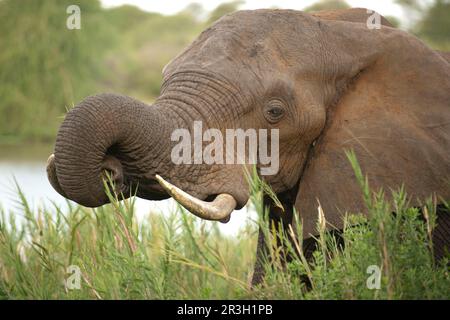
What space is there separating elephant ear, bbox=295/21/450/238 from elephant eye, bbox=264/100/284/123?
0.85ft

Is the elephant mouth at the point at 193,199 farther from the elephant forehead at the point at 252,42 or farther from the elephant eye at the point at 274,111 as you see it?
the elephant forehead at the point at 252,42

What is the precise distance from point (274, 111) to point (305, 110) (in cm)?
14

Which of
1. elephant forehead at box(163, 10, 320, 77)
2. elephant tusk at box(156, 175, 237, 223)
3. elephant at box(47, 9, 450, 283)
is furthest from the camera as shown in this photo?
elephant forehead at box(163, 10, 320, 77)

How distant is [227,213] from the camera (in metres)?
3.15

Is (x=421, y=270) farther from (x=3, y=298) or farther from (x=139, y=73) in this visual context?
(x=139, y=73)

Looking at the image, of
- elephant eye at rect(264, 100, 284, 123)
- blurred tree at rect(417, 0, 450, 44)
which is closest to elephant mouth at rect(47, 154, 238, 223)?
elephant eye at rect(264, 100, 284, 123)

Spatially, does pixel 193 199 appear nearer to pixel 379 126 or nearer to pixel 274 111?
pixel 274 111

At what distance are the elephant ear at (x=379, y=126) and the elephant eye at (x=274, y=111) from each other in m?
0.26

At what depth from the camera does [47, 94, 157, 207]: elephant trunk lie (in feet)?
9.52

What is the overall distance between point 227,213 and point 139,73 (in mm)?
19765

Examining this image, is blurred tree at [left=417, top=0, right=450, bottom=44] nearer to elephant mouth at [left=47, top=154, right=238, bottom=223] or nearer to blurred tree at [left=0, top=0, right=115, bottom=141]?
blurred tree at [left=0, top=0, right=115, bottom=141]

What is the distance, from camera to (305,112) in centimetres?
344

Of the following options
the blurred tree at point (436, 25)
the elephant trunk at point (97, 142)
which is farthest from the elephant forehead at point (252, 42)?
the blurred tree at point (436, 25)

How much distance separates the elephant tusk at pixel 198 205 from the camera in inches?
118
